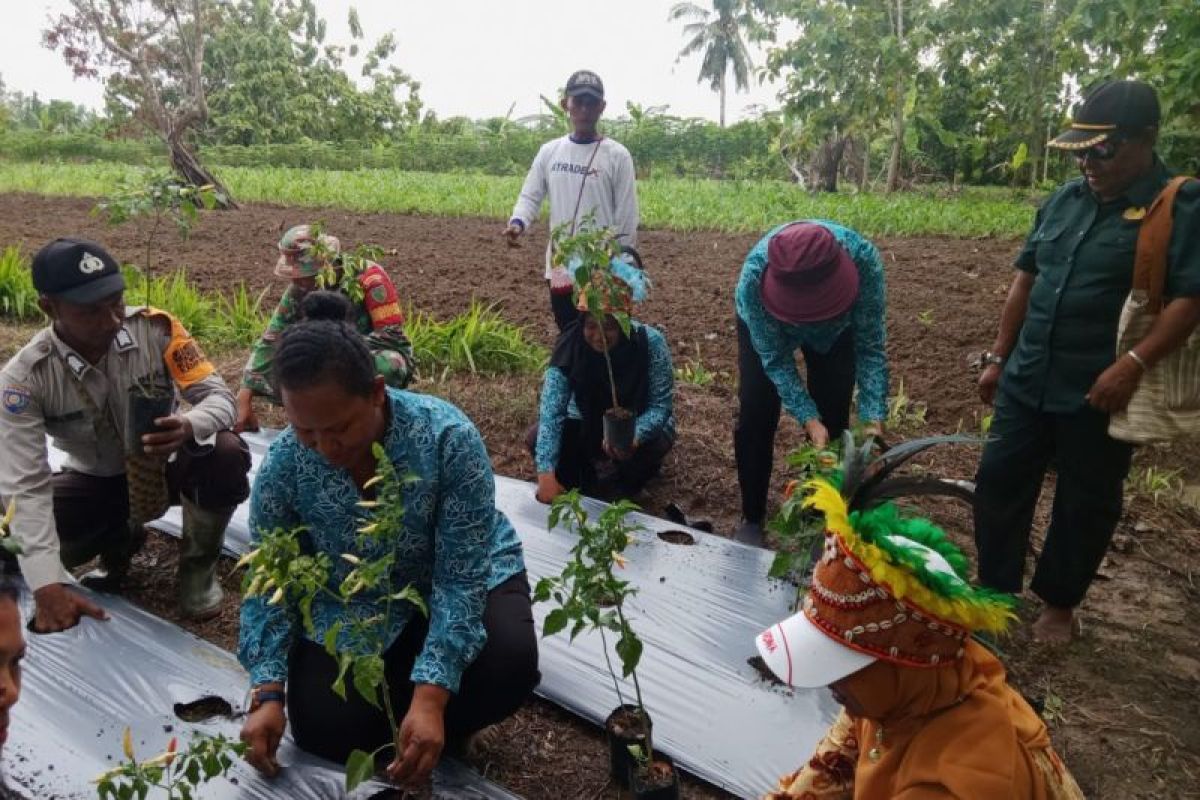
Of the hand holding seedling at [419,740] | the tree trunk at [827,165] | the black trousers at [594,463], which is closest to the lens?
the hand holding seedling at [419,740]

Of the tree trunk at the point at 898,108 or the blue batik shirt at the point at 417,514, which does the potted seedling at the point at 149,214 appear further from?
the tree trunk at the point at 898,108

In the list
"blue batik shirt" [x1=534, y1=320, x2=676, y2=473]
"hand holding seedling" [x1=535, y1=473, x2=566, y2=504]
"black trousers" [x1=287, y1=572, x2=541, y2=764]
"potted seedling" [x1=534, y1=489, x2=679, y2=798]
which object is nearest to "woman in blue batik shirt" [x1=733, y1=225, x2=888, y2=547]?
"blue batik shirt" [x1=534, y1=320, x2=676, y2=473]

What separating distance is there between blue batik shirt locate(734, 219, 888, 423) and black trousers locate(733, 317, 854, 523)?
0.28ft

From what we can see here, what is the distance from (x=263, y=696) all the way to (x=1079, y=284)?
89.8 inches

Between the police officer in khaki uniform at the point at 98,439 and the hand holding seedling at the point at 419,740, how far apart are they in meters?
1.24

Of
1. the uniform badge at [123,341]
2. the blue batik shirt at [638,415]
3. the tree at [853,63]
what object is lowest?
the blue batik shirt at [638,415]

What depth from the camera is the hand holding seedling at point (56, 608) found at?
2.37 meters

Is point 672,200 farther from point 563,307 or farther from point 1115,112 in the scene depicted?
point 1115,112

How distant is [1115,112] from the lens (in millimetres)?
2256

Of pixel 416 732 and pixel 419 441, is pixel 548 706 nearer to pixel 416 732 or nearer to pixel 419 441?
pixel 416 732

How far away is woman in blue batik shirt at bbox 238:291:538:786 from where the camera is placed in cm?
170

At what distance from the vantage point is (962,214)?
31.7 ft

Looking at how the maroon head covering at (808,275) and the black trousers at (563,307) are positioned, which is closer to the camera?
the maroon head covering at (808,275)

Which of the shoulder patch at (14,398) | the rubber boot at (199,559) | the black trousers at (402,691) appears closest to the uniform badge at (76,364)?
the shoulder patch at (14,398)
